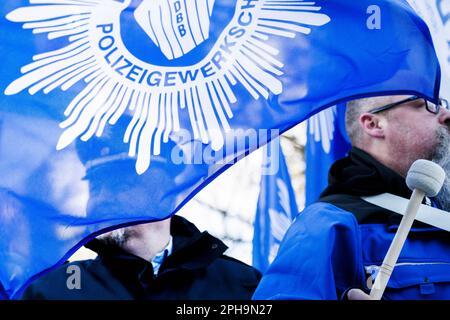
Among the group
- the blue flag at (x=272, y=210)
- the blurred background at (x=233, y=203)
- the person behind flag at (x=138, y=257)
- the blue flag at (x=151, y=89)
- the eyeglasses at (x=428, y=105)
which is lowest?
the blurred background at (x=233, y=203)

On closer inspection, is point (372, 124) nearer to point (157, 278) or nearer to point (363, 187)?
point (363, 187)

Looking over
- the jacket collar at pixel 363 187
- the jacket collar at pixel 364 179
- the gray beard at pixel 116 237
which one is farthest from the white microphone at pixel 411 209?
the gray beard at pixel 116 237

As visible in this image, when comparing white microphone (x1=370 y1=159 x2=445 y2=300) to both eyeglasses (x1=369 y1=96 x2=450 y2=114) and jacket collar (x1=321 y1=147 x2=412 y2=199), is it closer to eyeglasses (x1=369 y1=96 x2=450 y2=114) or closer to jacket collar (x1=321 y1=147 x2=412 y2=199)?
jacket collar (x1=321 y1=147 x2=412 y2=199)

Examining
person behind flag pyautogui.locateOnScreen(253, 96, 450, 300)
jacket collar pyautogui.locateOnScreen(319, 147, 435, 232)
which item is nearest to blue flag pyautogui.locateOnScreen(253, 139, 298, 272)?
person behind flag pyautogui.locateOnScreen(253, 96, 450, 300)

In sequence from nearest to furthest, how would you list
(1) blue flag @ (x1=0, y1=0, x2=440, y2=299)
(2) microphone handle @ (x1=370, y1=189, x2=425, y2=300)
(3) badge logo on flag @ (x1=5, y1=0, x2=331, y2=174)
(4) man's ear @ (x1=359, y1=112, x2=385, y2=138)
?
1. (2) microphone handle @ (x1=370, y1=189, x2=425, y2=300)
2. (1) blue flag @ (x1=0, y1=0, x2=440, y2=299)
3. (3) badge logo on flag @ (x1=5, y1=0, x2=331, y2=174)
4. (4) man's ear @ (x1=359, y1=112, x2=385, y2=138)

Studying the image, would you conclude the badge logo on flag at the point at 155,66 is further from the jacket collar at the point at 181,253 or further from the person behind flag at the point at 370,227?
the jacket collar at the point at 181,253

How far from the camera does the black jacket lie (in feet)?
17.5

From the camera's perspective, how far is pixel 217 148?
15.9 ft

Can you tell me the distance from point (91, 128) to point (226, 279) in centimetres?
106

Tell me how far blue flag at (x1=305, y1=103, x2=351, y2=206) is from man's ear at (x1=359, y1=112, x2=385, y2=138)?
0.63 meters

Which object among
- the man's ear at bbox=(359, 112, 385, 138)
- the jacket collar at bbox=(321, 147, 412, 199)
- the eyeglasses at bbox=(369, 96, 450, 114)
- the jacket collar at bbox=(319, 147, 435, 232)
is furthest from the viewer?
the man's ear at bbox=(359, 112, 385, 138)

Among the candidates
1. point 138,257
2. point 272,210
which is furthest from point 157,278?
point 272,210

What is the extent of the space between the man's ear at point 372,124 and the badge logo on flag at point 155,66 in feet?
3.08

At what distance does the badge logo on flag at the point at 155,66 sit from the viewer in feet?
16.1
